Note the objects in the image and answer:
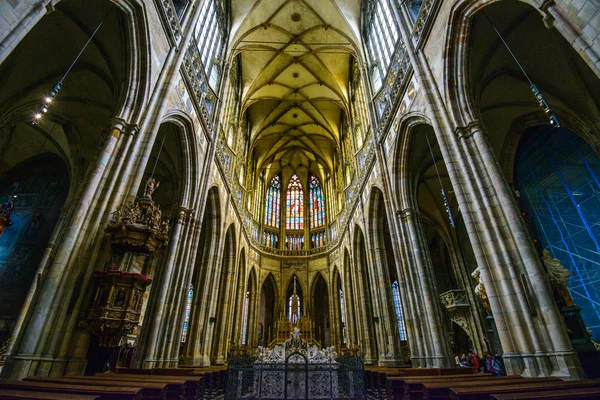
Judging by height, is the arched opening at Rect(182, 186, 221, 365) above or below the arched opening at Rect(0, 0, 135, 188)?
below

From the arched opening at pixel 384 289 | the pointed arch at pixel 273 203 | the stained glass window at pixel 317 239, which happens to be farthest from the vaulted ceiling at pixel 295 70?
Result: the arched opening at pixel 384 289

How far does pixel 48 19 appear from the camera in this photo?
812 cm

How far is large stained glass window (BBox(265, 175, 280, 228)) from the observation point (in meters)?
28.5

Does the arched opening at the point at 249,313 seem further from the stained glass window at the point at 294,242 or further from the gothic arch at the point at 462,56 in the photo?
the gothic arch at the point at 462,56

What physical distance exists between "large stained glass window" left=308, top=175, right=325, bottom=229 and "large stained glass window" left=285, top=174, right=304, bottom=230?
1.04m

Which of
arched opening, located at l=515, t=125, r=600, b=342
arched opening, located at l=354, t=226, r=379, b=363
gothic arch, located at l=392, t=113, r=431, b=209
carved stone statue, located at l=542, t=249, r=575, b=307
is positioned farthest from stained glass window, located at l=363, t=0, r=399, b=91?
carved stone statue, located at l=542, t=249, r=575, b=307

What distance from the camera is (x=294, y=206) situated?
29938 millimetres

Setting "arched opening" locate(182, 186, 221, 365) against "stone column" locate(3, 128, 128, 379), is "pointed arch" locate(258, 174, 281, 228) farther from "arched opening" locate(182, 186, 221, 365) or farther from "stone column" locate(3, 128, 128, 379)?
"stone column" locate(3, 128, 128, 379)

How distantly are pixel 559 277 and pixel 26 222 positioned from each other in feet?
68.6

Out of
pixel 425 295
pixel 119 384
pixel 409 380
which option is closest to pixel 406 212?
pixel 425 295

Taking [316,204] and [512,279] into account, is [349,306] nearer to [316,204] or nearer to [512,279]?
[316,204]

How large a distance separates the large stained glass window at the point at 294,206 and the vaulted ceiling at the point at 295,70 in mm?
3376

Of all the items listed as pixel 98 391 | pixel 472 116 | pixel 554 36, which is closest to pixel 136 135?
pixel 98 391

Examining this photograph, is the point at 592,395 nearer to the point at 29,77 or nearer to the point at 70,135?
the point at 29,77
